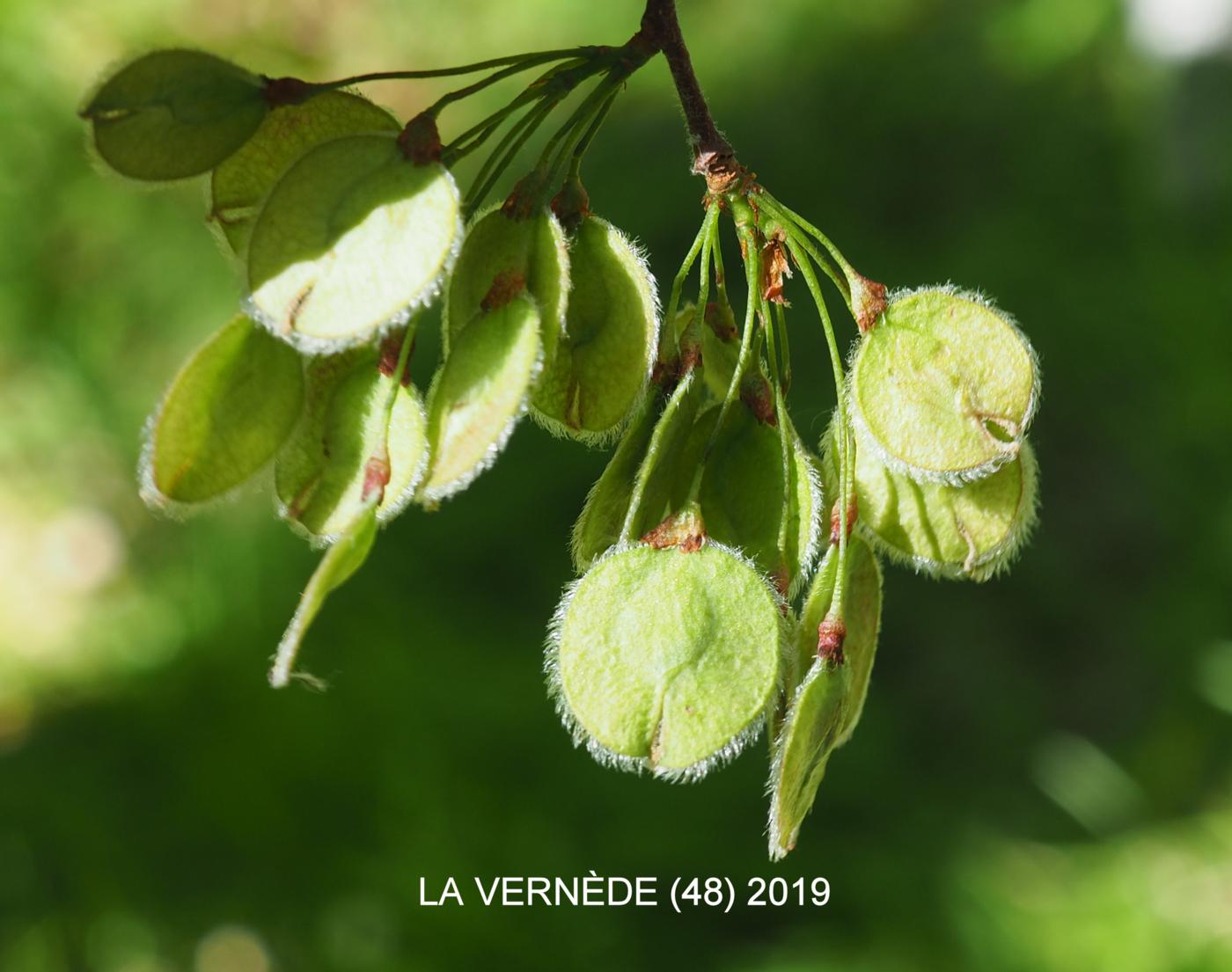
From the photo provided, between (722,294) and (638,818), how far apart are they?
2175 millimetres

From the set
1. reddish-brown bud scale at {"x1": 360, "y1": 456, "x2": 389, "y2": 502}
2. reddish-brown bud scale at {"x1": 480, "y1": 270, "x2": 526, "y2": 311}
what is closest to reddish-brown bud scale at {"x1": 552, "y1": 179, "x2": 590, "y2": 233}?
reddish-brown bud scale at {"x1": 480, "y1": 270, "x2": 526, "y2": 311}

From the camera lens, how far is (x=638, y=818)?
9.61 ft

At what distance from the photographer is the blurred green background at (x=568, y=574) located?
284 cm

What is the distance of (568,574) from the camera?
3.27 metres

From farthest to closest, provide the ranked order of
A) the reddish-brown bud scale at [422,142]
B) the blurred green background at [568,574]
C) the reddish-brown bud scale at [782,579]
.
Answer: the blurred green background at [568,574] < the reddish-brown bud scale at [782,579] < the reddish-brown bud scale at [422,142]

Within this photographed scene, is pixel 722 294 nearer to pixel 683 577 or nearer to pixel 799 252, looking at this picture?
pixel 799 252

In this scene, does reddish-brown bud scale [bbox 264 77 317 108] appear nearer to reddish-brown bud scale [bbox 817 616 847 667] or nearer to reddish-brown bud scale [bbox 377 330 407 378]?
reddish-brown bud scale [bbox 377 330 407 378]

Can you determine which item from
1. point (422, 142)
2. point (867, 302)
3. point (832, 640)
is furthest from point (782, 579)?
point (422, 142)

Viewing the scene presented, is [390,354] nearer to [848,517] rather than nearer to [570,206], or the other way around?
[570,206]

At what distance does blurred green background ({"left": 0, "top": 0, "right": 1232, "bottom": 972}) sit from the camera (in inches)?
112

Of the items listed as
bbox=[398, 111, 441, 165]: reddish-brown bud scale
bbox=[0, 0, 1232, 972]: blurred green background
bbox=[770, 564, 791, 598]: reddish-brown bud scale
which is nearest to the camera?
bbox=[398, 111, 441, 165]: reddish-brown bud scale

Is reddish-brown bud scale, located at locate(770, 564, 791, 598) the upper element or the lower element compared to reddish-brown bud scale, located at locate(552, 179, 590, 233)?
lower

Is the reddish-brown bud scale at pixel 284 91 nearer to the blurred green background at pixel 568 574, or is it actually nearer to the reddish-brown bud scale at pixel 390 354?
the reddish-brown bud scale at pixel 390 354

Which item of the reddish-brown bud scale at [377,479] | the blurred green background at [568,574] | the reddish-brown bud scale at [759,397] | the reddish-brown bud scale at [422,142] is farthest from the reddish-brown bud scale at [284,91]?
the blurred green background at [568,574]
